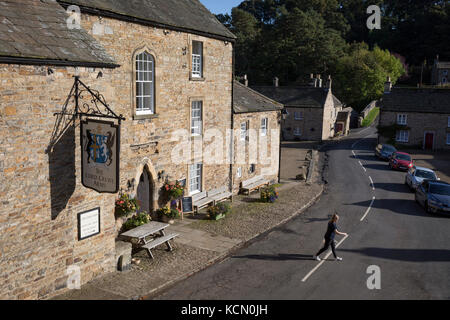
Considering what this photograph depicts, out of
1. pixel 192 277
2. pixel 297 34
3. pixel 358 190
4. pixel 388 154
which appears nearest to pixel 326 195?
pixel 358 190

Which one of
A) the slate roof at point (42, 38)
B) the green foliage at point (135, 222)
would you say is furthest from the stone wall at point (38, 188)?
the green foliage at point (135, 222)

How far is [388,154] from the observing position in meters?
36.8

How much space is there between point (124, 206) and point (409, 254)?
10016mm

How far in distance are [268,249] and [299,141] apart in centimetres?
4064

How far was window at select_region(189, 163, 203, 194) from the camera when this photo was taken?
1839cm

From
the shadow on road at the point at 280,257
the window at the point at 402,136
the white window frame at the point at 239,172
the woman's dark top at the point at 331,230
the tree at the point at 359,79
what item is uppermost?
the tree at the point at 359,79

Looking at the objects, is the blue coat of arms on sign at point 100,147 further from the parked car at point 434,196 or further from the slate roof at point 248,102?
the parked car at point 434,196

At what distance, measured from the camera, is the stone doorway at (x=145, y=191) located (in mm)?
15781

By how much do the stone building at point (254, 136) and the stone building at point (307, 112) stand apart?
27602mm

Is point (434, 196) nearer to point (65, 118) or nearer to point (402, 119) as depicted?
point (65, 118)

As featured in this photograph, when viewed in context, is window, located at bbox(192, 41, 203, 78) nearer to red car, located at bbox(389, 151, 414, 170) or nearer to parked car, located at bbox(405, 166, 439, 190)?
parked car, located at bbox(405, 166, 439, 190)

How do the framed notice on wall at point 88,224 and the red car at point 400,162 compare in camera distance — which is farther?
the red car at point 400,162

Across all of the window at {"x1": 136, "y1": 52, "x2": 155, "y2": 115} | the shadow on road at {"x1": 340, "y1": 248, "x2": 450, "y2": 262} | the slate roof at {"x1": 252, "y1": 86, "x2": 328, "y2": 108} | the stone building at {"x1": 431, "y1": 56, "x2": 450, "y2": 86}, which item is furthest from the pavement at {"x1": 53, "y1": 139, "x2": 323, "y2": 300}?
the stone building at {"x1": 431, "y1": 56, "x2": 450, "y2": 86}

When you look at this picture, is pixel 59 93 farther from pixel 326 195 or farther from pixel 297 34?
pixel 297 34
